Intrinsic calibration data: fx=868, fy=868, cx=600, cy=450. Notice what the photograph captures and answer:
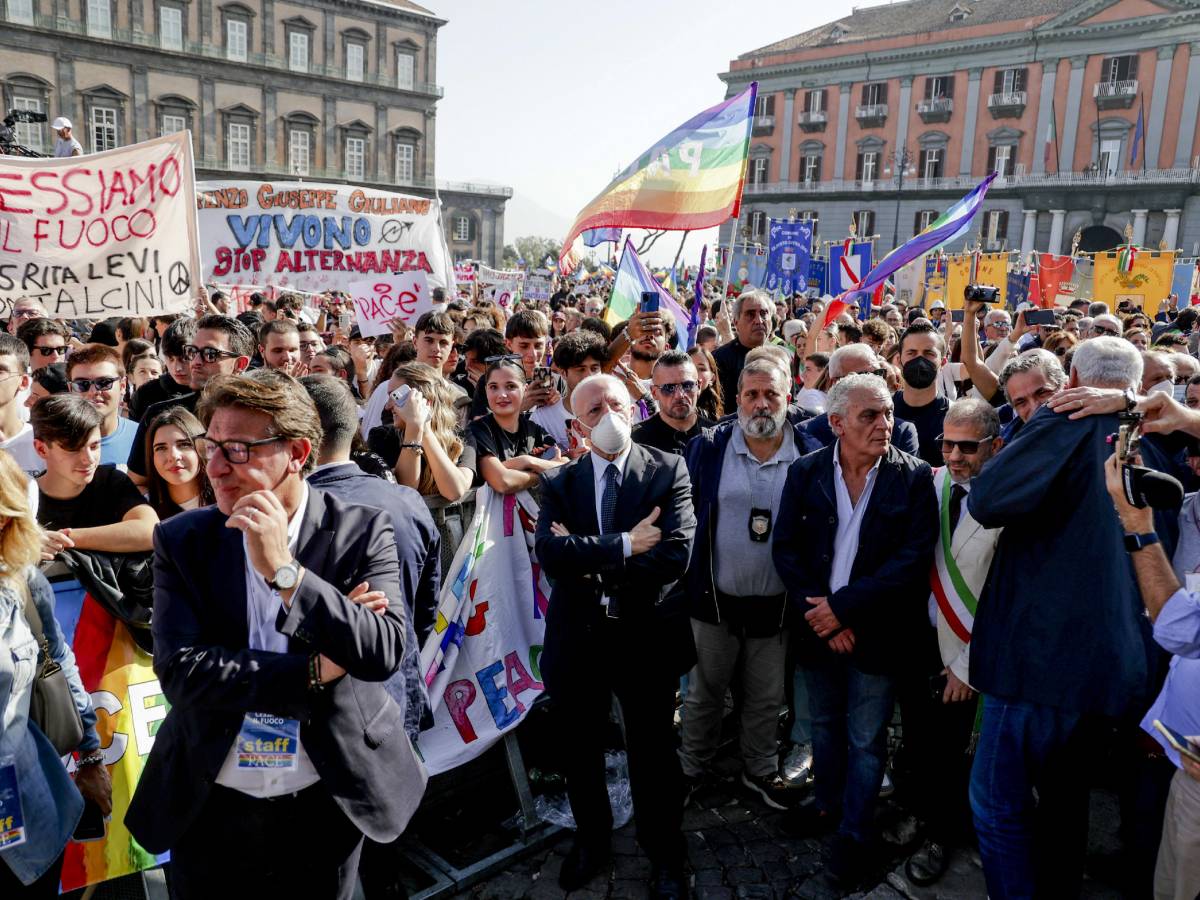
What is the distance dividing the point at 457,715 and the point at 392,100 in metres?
51.7

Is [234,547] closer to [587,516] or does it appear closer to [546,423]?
[587,516]

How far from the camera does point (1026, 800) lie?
109 inches

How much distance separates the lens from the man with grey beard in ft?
12.0

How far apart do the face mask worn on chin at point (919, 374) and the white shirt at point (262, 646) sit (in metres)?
3.56

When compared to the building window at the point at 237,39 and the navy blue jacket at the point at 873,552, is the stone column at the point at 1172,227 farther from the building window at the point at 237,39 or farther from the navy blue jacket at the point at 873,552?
the building window at the point at 237,39

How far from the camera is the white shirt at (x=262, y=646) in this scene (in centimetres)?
211

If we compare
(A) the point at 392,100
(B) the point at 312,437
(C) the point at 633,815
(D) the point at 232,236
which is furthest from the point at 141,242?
(A) the point at 392,100

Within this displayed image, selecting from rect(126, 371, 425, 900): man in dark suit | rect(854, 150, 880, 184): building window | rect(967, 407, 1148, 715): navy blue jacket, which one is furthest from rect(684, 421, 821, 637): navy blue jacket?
rect(854, 150, 880, 184): building window

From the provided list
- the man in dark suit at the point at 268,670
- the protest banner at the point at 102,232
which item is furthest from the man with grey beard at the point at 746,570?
the protest banner at the point at 102,232

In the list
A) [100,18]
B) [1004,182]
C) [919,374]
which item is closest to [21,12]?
[100,18]

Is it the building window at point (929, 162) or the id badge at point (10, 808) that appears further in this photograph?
the building window at point (929, 162)

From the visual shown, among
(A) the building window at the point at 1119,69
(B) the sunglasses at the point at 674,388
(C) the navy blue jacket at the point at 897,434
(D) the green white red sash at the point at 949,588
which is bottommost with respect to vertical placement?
(D) the green white red sash at the point at 949,588

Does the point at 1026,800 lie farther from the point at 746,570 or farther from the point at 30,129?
the point at 30,129

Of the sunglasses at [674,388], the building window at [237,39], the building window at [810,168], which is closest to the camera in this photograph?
the sunglasses at [674,388]
